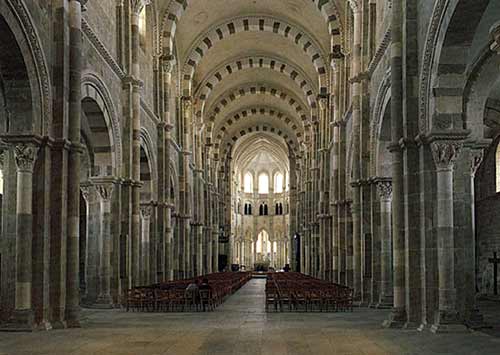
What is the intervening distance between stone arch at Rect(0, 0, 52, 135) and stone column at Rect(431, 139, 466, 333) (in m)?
9.53

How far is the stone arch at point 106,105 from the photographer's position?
21.9m

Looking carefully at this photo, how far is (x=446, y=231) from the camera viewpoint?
1585cm

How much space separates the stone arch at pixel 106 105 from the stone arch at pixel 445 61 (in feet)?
34.3

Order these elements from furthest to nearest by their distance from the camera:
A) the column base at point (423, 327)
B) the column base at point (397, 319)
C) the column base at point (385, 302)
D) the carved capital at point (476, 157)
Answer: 1. the column base at point (385, 302)
2. the carved capital at point (476, 157)
3. the column base at point (397, 319)
4. the column base at point (423, 327)

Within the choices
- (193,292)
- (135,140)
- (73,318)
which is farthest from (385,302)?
(135,140)

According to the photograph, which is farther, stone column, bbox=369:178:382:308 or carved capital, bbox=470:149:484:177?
stone column, bbox=369:178:382:308

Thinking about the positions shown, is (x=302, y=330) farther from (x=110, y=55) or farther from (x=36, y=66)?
(x=110, y=55)

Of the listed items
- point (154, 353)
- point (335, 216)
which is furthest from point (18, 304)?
point (335, 216)

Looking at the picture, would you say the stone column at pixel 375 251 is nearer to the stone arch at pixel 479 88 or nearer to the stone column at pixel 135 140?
the stone arch at pixel 479 88

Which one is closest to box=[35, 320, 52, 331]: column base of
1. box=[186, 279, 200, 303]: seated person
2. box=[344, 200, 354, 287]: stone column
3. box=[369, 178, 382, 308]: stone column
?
box=[186, 279, 200, 303]: seated person

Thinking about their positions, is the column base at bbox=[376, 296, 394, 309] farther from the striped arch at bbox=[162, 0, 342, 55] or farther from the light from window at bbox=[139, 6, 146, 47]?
the light from window at bbox=[139, 6, 146, 47]

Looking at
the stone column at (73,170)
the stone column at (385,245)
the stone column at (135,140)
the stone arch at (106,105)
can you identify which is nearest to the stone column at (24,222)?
the stone column at (73,170)

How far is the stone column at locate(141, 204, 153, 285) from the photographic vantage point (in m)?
32.4

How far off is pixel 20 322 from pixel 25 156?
13.0 ft
